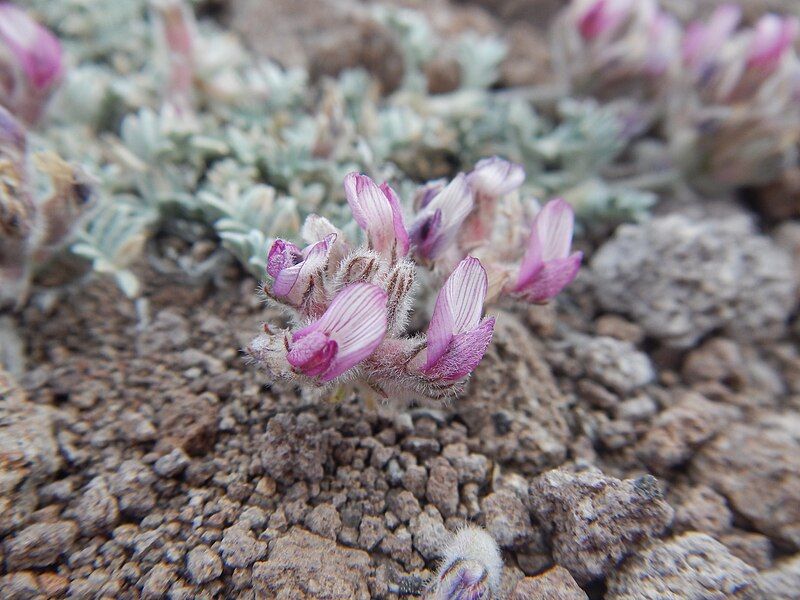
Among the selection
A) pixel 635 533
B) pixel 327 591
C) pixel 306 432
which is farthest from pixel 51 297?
pixel 635 533

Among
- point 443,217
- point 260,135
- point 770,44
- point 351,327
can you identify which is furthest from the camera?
point 770,44

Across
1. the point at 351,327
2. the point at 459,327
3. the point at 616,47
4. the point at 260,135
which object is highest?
the point at 616,47

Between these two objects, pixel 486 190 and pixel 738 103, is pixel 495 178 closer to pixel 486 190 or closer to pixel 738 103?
pixel 486 190

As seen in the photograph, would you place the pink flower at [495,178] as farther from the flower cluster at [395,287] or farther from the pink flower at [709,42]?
the pink flower at [709,42]

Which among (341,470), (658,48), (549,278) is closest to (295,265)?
(341,470)

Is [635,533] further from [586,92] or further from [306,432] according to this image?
[586,92]

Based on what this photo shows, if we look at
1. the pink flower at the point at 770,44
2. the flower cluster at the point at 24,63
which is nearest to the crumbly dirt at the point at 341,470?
the flower cluster at the point at 24,63

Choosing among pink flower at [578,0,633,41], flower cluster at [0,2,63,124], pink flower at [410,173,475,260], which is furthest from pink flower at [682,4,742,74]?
flower cluster at [0,2,63,124]
